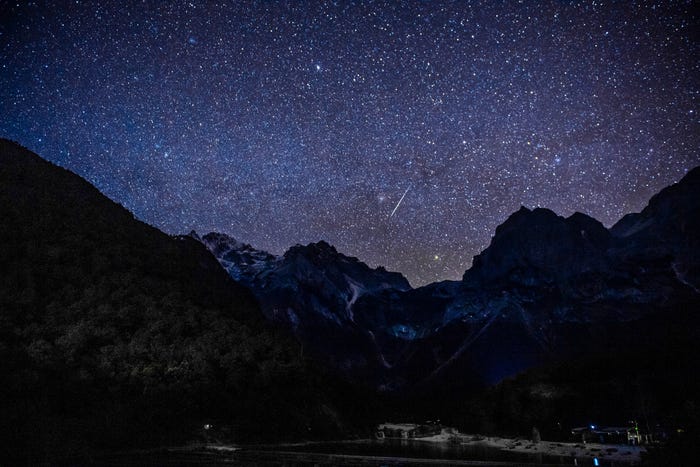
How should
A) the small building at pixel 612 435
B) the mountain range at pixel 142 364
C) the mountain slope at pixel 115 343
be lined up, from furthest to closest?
the small building at pixel 612 435, the mountain slope at pixel 115 343, the mountain range at pixel 142 364

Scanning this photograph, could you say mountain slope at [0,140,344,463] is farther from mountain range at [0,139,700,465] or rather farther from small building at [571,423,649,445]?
small building at [571,423,649,445]

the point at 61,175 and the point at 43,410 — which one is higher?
the point at 61,175

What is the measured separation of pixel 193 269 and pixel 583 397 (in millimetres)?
82709

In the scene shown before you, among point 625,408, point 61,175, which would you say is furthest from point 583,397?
point 61,175

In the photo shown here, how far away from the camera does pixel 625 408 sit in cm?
8762

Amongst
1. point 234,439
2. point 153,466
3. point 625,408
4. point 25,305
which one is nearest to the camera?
point 153,466

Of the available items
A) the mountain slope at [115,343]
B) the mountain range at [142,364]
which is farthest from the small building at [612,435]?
the mountain slope at [115,343]

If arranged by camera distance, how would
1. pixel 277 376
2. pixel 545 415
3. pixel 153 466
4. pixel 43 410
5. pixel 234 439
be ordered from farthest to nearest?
pixel 545 415 → pixel 277 376 → pixel 234 439 → pixel 43 410 → pixel 153 466

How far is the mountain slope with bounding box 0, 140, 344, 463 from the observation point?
50844mm

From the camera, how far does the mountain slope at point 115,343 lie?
50844 mm

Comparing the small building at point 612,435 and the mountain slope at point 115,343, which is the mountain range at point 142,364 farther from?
the small building at point 612,435

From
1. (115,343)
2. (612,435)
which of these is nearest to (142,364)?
(115,343)

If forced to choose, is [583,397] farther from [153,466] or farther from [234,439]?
[153,466]

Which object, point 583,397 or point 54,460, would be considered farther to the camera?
point 583,397
